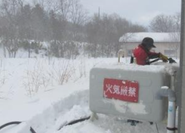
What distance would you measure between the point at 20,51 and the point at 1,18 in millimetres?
2998

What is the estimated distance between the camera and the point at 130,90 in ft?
8.71

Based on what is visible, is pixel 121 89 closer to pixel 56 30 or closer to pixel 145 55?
pixel 145 55

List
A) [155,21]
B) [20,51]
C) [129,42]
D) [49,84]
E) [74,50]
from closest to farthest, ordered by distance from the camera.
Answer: [49,84] < [74,50] < [20,51] < [129,42] < [155,21]

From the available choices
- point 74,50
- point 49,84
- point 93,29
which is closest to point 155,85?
point 49,84

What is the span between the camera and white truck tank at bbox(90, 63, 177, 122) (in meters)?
2.54

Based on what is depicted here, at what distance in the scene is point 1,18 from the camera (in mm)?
18844

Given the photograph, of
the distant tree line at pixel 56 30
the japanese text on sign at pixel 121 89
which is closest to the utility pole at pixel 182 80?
the japanese text on sign at pixel 121 89

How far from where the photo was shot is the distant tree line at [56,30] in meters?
17.0

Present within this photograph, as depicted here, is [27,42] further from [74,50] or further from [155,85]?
[155,85]

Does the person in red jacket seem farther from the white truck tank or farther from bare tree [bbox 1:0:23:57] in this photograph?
bare tree [bbox 1:0:23:57]

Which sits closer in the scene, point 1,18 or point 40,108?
point 40,108

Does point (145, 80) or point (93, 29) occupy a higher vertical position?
point (93, 29)

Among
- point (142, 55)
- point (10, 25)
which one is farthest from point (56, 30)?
point (142, 55)

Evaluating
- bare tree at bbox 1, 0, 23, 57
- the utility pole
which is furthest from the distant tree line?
the utility pole
